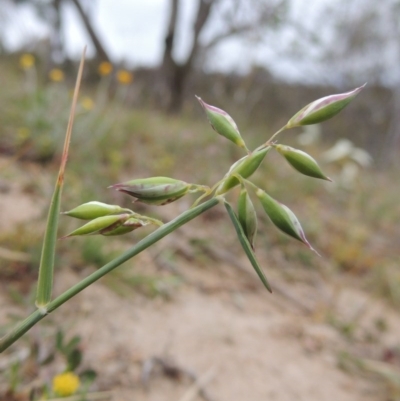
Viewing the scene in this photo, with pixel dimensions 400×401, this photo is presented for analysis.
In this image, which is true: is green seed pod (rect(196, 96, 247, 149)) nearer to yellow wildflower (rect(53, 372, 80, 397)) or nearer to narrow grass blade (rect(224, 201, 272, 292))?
narrow grass blade (rect(224, 201, 272, 292))

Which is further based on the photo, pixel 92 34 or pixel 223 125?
pixel 92 34

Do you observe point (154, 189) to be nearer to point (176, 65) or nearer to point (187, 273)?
point (187, 273)

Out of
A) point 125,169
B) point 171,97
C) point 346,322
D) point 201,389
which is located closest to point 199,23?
point 171,97

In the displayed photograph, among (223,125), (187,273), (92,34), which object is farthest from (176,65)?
(223,125)

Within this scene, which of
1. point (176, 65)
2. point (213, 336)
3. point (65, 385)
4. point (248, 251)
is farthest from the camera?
point (176, 65)

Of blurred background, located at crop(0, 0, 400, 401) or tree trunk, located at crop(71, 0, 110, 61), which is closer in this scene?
blurred background, located at crop(0, 0, 400, 401)

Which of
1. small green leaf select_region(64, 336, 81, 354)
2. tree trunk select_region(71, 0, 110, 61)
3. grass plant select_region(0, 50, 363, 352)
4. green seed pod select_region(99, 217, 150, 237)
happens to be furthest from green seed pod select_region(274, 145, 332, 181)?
tree trunk select_region(71, 0, 110, 61)

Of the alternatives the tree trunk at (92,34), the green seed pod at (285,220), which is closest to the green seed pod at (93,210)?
the green seed pod at (285,220)
